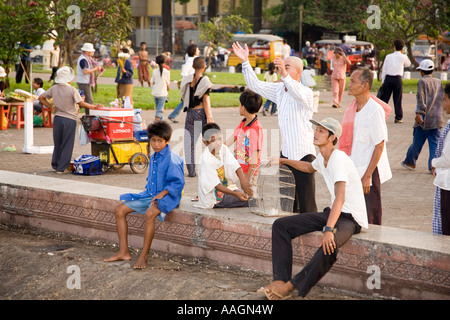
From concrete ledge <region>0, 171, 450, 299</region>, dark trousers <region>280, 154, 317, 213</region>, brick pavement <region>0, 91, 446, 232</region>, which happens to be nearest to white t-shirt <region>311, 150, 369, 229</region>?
concrete ledge <region>0, 171, 450, 299</region>

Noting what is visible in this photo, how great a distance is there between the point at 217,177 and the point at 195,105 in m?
3.45

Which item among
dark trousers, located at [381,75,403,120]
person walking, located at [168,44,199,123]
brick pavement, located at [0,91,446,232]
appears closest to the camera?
brick pavement, located at [0,91,446,232]

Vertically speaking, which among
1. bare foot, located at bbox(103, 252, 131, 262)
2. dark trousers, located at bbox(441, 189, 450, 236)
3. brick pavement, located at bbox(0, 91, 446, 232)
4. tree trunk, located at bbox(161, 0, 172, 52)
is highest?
tree trunk, located at bbox(161, 0, 172, 52)

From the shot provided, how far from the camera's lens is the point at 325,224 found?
5.42m

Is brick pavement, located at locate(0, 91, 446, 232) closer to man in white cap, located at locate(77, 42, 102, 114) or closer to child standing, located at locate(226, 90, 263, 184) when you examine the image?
man in white cap, located at locate(77, 42, 102, 114)

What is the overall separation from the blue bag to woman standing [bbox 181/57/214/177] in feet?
4.18

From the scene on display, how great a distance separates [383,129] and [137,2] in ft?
192

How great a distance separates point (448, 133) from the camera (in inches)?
221

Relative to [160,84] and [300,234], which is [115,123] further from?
[160,84]

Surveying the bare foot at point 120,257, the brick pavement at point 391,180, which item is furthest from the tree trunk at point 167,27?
the bare foot at point 120,257

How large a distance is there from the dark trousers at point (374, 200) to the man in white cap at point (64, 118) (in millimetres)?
5141

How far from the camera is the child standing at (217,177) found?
6250 millimetres

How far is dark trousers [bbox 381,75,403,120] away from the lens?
52.5 ft

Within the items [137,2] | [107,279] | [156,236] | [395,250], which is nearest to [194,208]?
[156,236]
